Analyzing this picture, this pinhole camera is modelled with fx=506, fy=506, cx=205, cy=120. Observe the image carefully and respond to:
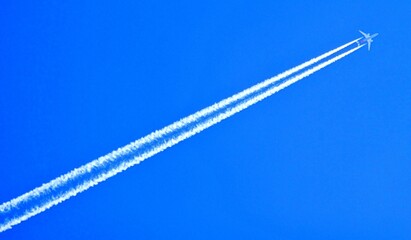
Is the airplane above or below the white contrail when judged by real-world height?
above

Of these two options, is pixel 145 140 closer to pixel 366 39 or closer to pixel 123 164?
pixel 123 164

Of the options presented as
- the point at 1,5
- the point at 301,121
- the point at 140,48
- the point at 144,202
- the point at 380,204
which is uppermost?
the point at 1,5

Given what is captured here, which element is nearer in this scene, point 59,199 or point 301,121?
point 59,199

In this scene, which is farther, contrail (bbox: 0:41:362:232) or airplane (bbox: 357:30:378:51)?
airplane (bbox: 357:30:378:51)

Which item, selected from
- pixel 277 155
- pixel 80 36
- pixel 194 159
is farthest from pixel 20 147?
pixel 277 155

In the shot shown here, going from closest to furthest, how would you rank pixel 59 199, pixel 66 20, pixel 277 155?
pixel 59 199, pixel 66 20, pixel 277 155

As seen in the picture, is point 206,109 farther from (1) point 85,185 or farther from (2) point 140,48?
(1) point 85,185

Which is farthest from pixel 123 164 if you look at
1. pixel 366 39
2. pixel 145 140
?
pixel 366 39

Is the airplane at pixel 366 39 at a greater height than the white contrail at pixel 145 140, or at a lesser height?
greater
